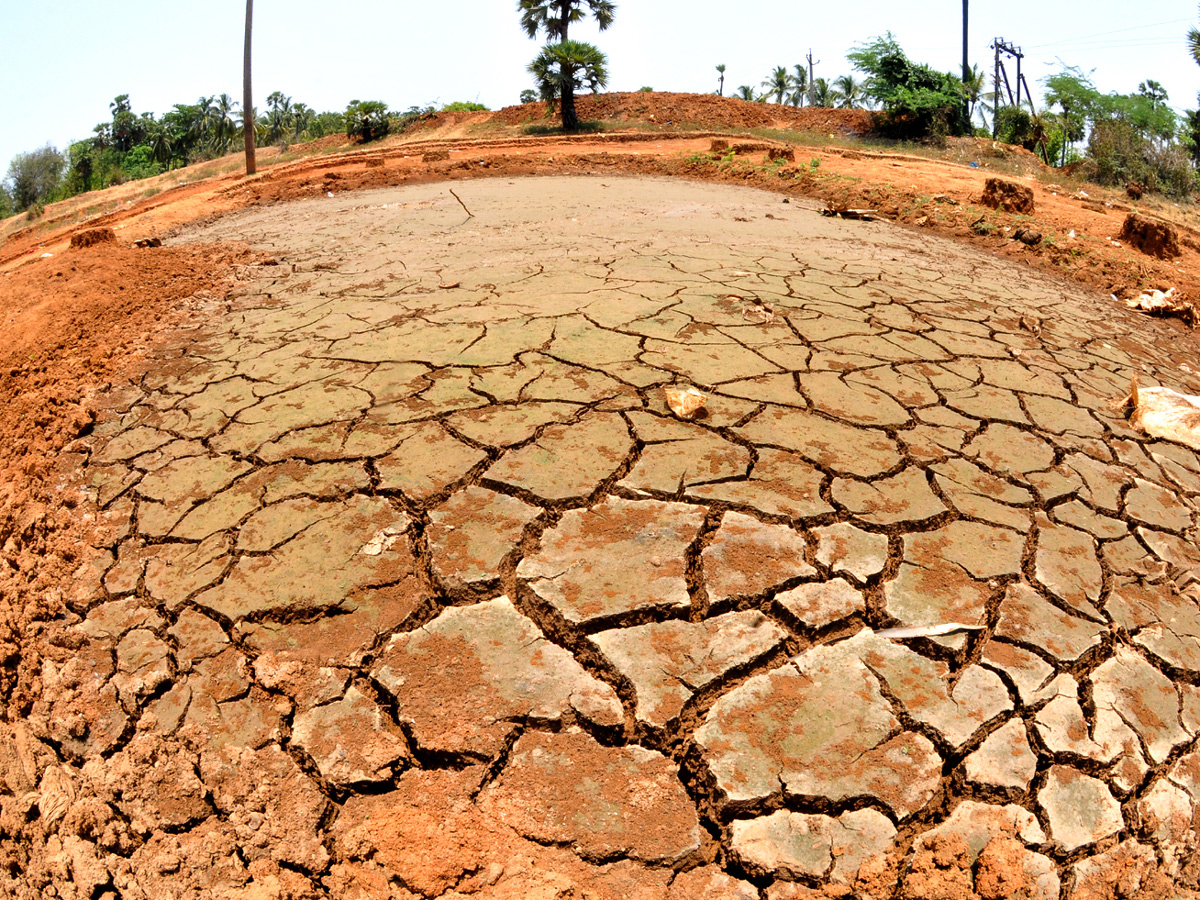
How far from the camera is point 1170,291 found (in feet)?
15.0

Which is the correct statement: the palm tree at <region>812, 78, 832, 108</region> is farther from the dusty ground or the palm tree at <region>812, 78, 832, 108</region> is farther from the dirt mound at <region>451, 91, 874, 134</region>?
the dusty ground

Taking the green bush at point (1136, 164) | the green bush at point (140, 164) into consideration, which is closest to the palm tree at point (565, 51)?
the green bush at point (1136, 164)

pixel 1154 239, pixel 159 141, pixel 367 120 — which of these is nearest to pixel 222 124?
pixel 159 141

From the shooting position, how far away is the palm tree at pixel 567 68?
575 inches

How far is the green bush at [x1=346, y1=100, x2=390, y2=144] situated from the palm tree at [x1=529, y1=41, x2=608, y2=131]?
14.4 ft

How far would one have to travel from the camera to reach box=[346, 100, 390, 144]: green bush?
17.3 m

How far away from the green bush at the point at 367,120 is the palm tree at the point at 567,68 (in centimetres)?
440

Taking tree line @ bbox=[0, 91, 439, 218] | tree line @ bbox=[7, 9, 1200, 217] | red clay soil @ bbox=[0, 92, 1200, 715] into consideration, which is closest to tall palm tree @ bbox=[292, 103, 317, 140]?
tree line @ bbox=[0, 91, 439, 218]

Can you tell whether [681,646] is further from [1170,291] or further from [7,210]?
[7,210]

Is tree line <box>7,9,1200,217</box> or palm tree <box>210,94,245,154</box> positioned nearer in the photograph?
tree line <box>7,9,1200,217</box>

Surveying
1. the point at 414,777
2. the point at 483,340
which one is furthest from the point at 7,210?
the point at 414,777

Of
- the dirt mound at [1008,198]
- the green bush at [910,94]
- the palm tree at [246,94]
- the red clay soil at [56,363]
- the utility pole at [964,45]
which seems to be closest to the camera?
the red clay soil at [56,363]

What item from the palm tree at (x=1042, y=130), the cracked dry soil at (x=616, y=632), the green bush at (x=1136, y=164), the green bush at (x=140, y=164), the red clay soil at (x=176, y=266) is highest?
the green bush at (x=140, y=164)

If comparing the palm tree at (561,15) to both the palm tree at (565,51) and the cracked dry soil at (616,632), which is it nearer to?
the palm tree at (565,51)
